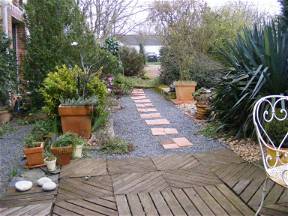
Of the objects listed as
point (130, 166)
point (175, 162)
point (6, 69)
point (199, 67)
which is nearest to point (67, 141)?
point (130, 166)

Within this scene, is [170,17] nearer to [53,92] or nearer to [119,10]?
[119,10]

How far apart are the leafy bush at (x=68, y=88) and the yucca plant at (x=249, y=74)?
1.93 m

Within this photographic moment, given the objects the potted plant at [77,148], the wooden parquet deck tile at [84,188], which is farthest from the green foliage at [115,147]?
the wooden parquet deck tile at [84,188]

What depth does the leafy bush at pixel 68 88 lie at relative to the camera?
5.41 meters

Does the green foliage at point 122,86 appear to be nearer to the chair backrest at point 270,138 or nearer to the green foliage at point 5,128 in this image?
the green foliage at point 5,128

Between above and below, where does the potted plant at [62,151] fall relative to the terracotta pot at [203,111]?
below

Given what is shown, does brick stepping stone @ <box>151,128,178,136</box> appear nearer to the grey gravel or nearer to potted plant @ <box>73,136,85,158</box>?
the grey gravel

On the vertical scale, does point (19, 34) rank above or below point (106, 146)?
above

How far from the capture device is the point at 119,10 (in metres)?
14.6

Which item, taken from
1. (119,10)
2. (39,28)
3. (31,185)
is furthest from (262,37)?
(119,10)

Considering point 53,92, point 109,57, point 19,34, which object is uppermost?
point 19,34

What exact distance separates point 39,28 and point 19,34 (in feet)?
7.64

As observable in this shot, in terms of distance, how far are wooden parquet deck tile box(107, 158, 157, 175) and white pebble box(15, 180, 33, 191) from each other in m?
0.85

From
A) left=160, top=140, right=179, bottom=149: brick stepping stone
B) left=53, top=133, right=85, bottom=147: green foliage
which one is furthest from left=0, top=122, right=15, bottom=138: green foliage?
left=160, top=140, right=179, bottom=149: brick stepping stone
